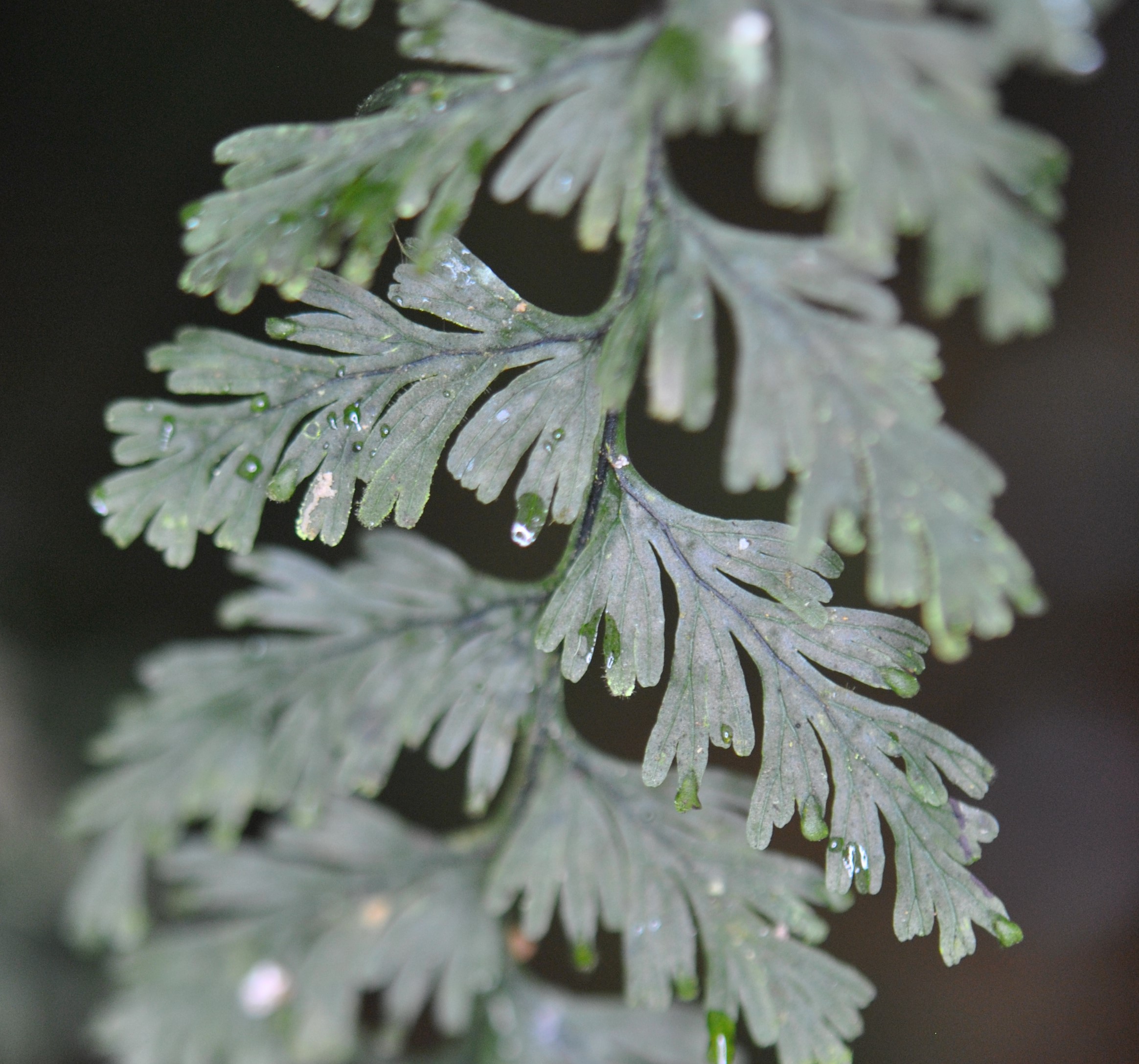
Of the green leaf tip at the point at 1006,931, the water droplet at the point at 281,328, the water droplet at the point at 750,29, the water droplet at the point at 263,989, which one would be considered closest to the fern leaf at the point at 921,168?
the water droplet at the point at 750,29

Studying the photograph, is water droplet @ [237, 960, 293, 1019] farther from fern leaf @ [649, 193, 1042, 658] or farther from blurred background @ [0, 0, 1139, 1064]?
fern leaf @ [649, 193, 1042, 658]

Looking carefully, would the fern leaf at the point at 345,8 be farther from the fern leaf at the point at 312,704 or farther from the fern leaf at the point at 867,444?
the fern leaf at the point at 312,704

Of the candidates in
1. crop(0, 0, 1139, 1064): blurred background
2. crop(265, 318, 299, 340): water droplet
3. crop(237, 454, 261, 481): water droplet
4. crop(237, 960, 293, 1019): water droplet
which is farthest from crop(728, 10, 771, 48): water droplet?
crop(237, 960, 293, 1019): water droplet

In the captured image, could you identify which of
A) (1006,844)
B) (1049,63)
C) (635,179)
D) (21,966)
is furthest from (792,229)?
(21,966)

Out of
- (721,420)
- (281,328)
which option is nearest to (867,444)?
(281,328)

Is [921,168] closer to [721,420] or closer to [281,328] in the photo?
[281,328]

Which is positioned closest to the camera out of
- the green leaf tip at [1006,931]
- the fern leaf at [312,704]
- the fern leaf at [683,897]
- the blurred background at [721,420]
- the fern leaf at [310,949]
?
the green leaf tip at [1006,931]

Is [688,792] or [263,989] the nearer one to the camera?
[688,792]
